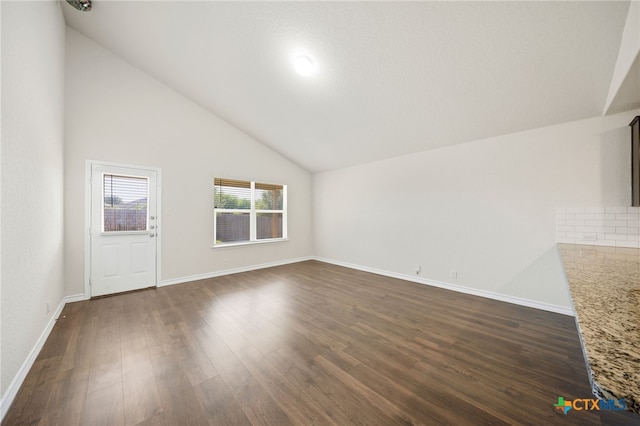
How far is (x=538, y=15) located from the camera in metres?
1.94

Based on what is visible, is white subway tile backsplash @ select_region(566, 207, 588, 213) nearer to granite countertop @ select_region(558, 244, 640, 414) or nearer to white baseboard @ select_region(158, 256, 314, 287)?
granite countertop @ select_region(558, 244, 640, 414)

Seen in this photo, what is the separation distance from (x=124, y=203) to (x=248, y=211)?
216 cm

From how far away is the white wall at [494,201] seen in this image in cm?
275

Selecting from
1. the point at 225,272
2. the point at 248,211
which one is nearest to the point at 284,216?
the point at 248,211

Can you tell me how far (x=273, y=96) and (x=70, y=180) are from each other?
320 cm

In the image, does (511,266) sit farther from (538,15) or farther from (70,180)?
(70,180)

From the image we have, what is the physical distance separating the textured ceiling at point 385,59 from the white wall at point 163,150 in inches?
14.5

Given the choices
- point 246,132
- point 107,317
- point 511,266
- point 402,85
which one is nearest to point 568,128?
point 511,266

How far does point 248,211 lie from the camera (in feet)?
17.2

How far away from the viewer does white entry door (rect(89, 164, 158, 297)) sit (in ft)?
11.6

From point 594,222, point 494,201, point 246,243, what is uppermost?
point 494,201

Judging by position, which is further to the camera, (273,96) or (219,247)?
(219,247)

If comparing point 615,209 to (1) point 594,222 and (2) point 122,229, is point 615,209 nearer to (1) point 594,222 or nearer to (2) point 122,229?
(1) point 594,222

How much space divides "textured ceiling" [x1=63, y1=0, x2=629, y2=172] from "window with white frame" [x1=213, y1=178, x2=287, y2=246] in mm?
1631
